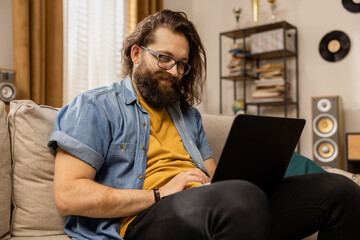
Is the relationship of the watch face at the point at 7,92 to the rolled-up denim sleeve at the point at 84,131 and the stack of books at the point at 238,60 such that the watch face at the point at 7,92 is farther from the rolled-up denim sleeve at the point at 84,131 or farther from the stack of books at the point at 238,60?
the stack of books at the point at 238,60

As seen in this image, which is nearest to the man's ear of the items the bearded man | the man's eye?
the bearded man

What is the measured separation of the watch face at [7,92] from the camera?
2.32m

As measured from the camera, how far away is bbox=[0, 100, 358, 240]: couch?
1085 millimetres

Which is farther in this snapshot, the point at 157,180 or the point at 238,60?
the point at 238,60

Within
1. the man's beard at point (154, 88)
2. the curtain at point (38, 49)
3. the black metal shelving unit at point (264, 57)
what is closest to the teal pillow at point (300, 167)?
the man's beard at point (154, 88)

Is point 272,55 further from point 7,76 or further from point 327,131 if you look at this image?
point 7,76

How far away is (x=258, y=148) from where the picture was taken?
0.93 m

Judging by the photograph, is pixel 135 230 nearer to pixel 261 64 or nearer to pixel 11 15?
pixel 11 15

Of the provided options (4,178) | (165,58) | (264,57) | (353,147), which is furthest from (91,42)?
(353,147)

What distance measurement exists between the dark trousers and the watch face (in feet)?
5.73

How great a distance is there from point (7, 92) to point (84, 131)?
1.62 metres

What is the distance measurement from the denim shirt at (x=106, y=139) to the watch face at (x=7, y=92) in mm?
1414

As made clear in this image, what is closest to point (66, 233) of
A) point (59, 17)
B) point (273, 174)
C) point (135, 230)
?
point (135, 230)

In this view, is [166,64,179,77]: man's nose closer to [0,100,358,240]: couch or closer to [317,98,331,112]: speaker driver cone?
[0,100,358,240]: couch
